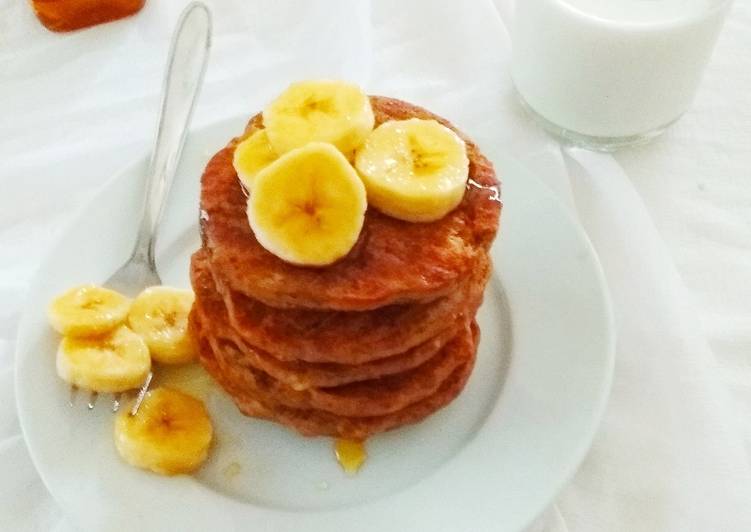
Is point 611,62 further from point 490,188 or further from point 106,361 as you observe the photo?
point 106,361

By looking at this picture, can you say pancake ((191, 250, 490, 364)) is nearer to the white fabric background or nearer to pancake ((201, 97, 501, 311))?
pancake ((201, 97, 501, 311))

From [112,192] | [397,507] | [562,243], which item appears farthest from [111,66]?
[397,507]

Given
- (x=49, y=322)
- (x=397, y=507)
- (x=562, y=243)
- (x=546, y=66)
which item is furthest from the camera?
(x=546, y=66)

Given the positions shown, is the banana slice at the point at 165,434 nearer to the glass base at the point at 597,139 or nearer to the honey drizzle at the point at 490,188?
the honey drizzle at the point at 490,188

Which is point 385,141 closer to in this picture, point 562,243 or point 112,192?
point 562,243

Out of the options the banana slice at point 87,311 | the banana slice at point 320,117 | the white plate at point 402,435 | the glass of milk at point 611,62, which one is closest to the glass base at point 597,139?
the glass of milk at point 611,62

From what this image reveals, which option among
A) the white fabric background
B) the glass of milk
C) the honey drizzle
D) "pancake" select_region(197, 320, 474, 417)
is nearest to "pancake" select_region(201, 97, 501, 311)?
the honey drizzle
